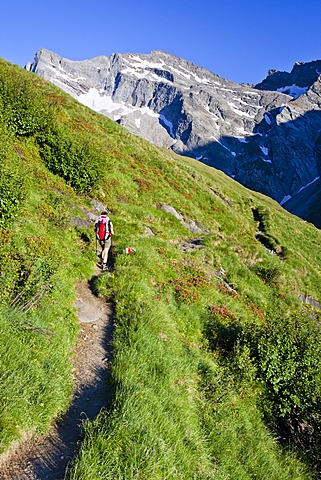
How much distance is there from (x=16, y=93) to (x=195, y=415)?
76.2ft

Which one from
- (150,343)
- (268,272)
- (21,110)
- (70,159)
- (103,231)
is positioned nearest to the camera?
(150,343)

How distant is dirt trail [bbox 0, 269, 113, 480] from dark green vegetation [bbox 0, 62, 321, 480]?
0.99 feet

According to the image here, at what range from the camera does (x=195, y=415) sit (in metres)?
7.25

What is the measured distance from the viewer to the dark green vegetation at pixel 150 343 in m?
5.45

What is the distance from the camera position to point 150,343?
27.9 ft

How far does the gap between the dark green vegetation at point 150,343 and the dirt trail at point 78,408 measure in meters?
0.30

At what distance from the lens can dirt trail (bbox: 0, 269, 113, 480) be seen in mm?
4770

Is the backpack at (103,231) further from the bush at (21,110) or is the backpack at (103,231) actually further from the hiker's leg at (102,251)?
the bush at (21,110)

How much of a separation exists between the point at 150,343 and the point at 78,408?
2.72 meters

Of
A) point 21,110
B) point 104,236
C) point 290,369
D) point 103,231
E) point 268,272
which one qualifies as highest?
point 21,110

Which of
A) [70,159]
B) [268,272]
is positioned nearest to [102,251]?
[70,159]

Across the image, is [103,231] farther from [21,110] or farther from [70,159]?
[21,110]

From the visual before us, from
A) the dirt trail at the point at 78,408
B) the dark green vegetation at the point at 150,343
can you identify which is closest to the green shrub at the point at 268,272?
the dark green vegetation at the point at 150,343

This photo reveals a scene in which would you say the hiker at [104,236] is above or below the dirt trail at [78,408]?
above
